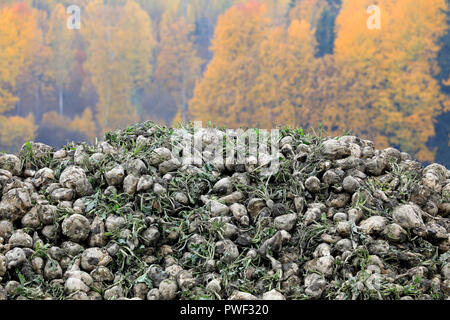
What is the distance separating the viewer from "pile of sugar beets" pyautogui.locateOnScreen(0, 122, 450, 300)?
2822 millimetres

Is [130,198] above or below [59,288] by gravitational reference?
above

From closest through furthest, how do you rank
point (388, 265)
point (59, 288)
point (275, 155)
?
point (59, 288)
point (388, 265)
point (275, 155)

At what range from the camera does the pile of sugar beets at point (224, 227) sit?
2822mm

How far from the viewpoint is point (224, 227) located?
10.2 ft

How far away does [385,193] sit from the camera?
3.48m

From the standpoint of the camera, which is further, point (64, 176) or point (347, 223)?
point (64, 176)

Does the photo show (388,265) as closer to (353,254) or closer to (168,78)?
(353,254)

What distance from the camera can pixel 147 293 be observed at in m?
2.82
